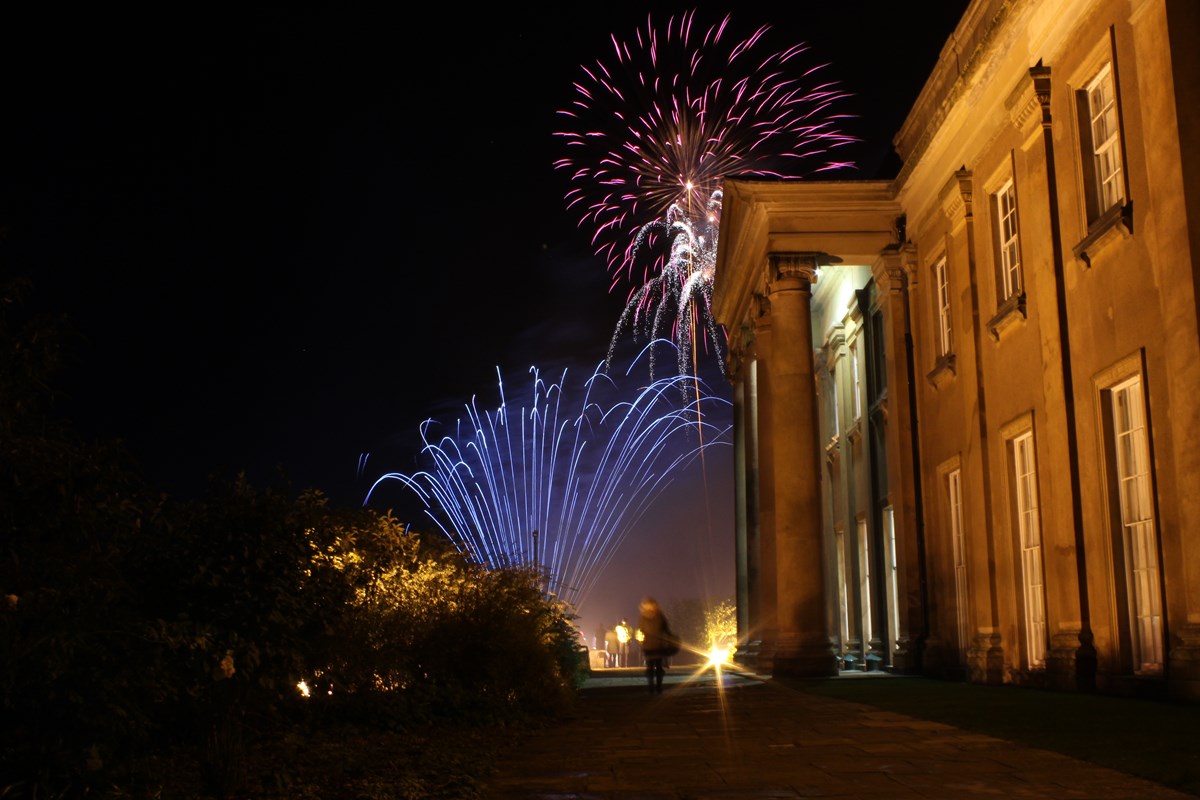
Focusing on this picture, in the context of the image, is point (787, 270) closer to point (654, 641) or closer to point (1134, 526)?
point (654, 641)

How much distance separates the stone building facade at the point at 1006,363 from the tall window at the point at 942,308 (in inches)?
2.5

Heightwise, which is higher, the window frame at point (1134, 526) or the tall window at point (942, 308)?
the tall window at point (942, 308)

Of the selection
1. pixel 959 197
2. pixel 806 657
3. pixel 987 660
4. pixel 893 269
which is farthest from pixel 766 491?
pixel 959 197

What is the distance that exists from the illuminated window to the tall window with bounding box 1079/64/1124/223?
2906 mm

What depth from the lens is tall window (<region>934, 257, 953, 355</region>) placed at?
22656mm

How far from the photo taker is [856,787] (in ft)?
26.6

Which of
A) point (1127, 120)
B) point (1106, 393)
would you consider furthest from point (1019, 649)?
point (1127, 120)

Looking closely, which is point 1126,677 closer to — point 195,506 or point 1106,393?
point 1106,393

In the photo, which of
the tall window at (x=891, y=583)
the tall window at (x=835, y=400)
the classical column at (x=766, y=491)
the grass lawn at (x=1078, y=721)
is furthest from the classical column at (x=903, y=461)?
the tall window at (x=835, y=400)

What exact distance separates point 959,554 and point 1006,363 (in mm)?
4609

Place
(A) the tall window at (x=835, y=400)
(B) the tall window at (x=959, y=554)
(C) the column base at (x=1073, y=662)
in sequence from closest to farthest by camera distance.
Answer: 1. (C) the column base at (x=1073, y=662)
2. (B) the tall window at (x=959, y=554)
3. (A) the tall window at (x=835, y=400)

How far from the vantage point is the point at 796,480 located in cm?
2433

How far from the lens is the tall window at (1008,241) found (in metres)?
19.0

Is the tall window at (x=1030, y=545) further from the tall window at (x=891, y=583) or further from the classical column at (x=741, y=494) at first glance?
the classical column at (x=741, y=494)
